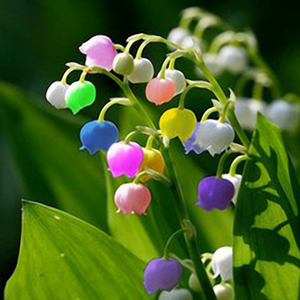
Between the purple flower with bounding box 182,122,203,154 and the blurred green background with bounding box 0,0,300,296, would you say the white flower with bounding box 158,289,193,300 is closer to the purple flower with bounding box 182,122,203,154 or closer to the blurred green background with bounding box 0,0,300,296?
the purple flower with bounding box 182,122,203,154

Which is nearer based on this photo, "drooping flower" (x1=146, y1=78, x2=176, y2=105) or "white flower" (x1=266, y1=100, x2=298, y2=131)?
"drooping flower" (x1=146, y1=78, x2=176, y2=105)

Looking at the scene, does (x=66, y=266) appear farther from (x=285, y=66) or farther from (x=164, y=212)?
(x=285, y=66)

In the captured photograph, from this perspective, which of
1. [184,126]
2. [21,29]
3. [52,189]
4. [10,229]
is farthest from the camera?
[21,29]

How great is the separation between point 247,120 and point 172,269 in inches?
26.1

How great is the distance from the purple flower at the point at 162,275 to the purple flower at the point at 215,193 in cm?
6

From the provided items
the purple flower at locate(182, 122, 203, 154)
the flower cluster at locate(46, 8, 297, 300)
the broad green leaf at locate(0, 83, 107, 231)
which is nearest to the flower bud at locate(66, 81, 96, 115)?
the flower cluster at locate(46, 8, 297, 300)

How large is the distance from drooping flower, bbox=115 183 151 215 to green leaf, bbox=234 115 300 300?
0.32 feet

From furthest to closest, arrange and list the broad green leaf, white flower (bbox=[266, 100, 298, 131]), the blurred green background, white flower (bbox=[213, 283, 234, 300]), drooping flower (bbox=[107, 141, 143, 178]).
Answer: the blurred green background, white flower (bbox=[266, 100, 298, 131]), the broad green leaf, white flower (bbox=[213, 283, 234, 300]), drooping flower (bbox=[107, 141, 143, 178])

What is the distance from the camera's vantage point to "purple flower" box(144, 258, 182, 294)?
833 mm

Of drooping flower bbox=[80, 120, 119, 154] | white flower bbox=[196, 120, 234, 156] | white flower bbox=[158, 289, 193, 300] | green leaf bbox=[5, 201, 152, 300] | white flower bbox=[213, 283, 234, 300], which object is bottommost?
white flower bbox=[213, 283, 234, 300]

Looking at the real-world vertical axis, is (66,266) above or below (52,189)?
below

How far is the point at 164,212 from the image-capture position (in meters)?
1.01

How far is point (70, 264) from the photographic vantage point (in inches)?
36.0

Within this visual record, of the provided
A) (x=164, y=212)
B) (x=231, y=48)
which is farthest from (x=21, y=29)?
(x=164, y=212)
